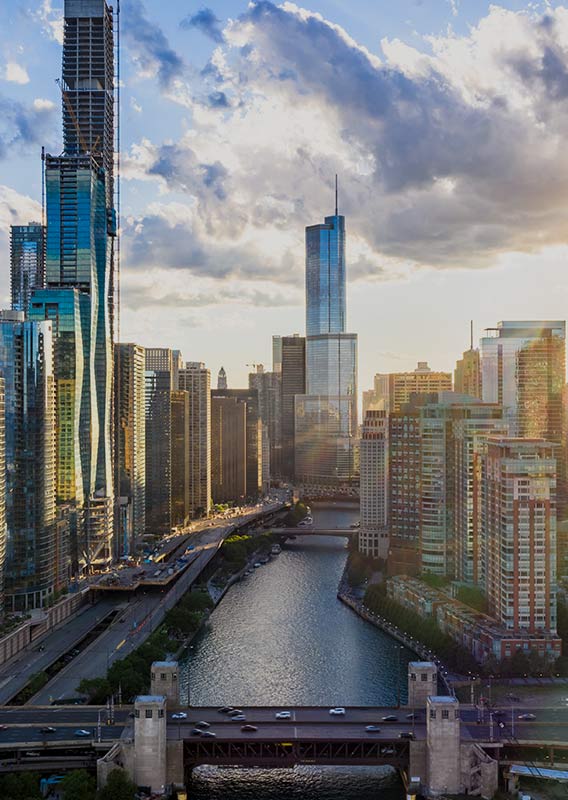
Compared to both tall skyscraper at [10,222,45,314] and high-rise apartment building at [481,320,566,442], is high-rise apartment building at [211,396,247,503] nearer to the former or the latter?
tall skyscraper at [10,222,45,314]

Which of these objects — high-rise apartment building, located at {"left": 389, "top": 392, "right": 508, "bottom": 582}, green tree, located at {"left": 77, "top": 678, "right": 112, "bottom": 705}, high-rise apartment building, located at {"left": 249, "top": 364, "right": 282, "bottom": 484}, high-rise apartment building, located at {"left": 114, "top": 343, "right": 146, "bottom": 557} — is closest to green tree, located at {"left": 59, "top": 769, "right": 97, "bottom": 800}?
green tree, located at {"left": 77, "top": 678, "right": 112, "bottom": 705}

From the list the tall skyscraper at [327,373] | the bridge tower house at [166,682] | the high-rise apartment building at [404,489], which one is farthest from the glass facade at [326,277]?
the bridge tower house at [166,682]

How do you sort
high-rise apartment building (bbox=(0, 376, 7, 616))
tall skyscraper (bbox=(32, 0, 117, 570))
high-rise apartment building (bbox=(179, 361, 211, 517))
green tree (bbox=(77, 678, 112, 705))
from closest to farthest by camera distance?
green tree (bbox=(77, 678, 112, 705)), high-rise apartment building (bbox=(0, 376, 7, 616)), tall skyscraper (bbox=(32, 0, 117, 570)), high-rise apartment building (bbox=(179, 361, 211, 517))

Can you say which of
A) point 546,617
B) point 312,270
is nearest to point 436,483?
point 546,617

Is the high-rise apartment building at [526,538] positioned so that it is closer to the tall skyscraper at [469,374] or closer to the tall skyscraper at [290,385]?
the tall skyscraper at [469,374]

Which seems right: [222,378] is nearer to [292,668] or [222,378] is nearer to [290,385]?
[290,385]

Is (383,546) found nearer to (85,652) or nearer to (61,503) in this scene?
(61,503)
